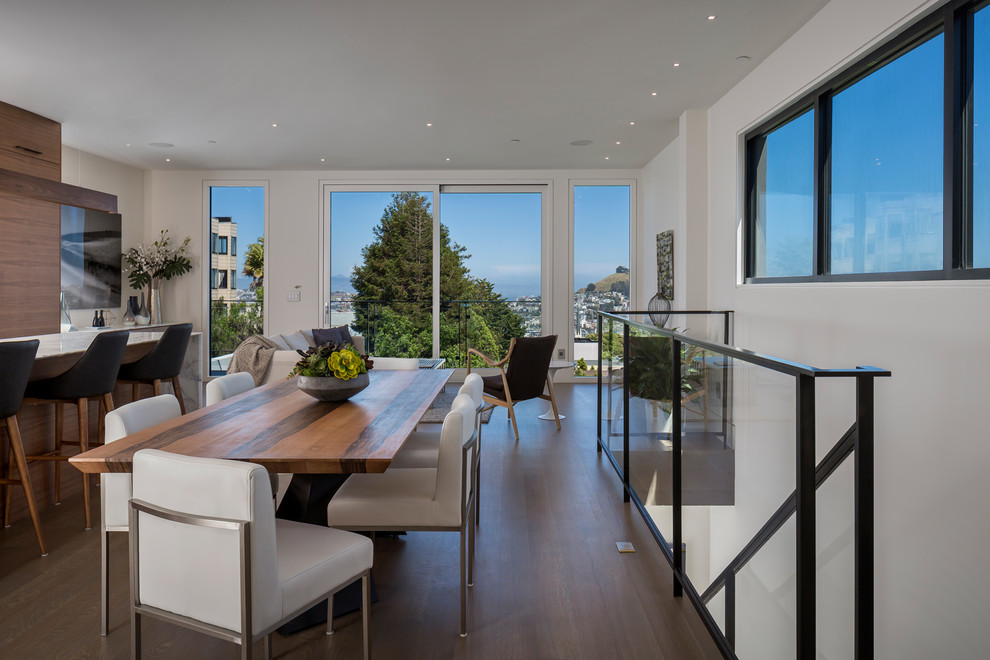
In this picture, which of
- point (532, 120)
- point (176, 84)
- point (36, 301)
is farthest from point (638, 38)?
point (36, 301)

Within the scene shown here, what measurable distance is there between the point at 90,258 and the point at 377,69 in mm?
4698

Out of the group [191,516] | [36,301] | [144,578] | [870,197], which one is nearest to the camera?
[191,516]

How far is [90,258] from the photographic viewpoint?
277 inches

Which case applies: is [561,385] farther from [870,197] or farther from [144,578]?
[144,578]

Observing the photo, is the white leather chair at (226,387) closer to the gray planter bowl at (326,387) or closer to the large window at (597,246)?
the gray planter bowl at (326,387)

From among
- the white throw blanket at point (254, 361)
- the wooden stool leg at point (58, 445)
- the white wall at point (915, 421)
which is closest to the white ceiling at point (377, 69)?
the white wall at point (915, 421)

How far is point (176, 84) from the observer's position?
16.0 ft

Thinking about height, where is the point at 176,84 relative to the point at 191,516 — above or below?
above

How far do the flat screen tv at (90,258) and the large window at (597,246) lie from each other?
5874 millimetres

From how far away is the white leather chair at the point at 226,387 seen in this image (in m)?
2.90

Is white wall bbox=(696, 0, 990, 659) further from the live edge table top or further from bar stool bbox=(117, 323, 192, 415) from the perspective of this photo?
bar stool bbox=(117, 323, 192, 415)

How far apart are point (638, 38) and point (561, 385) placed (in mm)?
5034

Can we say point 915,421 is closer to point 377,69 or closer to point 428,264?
point 377,69

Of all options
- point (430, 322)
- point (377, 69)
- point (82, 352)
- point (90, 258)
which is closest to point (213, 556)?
point (82, 352)
